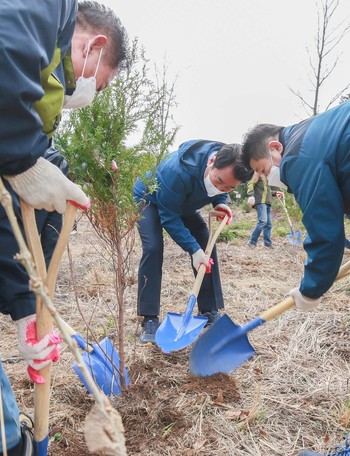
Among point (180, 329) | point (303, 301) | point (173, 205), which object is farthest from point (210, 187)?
point (303, 301)

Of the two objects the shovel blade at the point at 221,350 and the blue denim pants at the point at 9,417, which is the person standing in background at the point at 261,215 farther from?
the blue denim pants at the point at 9,417

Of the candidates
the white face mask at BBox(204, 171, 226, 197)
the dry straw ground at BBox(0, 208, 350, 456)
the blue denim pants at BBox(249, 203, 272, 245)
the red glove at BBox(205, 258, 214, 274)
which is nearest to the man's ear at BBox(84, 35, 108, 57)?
the dry straw ground at BBox(0, 208, 350, 456)

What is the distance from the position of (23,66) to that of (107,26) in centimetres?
71

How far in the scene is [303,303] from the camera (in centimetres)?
266

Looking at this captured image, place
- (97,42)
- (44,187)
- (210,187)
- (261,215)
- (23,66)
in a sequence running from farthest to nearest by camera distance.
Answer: (261,215) < (210,187) < (97,42) < (44,187) < (23,66)

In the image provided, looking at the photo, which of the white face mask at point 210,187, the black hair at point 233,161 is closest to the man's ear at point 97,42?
the black hair at point 233,161

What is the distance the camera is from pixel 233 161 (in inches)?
131

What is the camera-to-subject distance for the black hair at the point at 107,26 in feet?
5.62

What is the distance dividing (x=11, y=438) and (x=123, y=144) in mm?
1389

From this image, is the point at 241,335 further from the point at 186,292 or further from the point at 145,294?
the point at 186,292

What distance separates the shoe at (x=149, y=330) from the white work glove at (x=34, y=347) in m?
1.79

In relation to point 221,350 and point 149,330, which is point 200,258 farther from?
point 221,350

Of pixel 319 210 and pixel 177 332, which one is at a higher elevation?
pixel 319 210

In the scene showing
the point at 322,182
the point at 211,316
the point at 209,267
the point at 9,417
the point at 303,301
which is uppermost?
the point at 322,182
